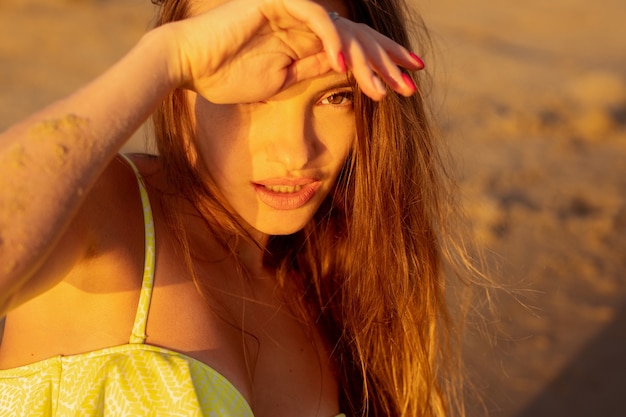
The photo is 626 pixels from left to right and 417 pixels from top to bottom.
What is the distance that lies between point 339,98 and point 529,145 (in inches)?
192

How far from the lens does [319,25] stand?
5.05 feet

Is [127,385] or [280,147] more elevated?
[280,147]

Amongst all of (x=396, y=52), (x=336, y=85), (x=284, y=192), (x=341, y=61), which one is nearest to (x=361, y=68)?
(x=341, y=61)

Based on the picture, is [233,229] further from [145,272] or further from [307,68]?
[307,68]

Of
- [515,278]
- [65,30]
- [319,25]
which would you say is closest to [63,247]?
[319,25]

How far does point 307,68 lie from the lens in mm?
1715

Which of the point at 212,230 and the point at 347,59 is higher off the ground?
the point at 347,59

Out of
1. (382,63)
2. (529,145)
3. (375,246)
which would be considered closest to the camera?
(382,63)

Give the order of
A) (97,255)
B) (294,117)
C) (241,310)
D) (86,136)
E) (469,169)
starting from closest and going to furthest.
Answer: (86,136), (97,255), (294,117), (241,310), (469,169)

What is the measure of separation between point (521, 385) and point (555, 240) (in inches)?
53.3

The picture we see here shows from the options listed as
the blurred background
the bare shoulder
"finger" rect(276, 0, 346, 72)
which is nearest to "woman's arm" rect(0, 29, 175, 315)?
the bare shoulder

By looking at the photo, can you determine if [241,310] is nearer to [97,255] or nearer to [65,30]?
[97,255]

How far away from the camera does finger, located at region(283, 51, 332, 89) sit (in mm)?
1699

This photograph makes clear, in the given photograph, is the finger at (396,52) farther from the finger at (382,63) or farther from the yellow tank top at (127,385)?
the yellow tank top at (127,385)
